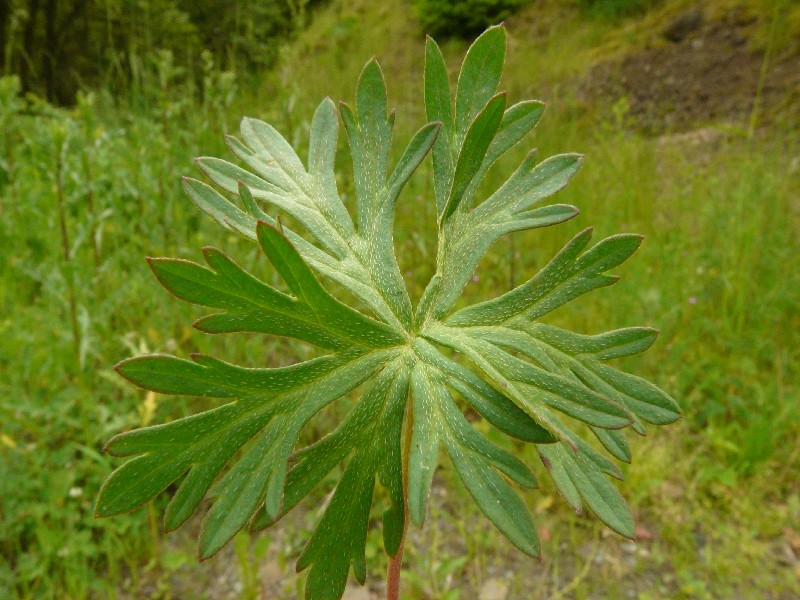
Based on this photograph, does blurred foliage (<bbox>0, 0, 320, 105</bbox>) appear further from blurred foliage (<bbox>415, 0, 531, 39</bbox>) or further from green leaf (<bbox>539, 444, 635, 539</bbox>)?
green leaf (<bbox>539, 444, 635, 539</bbox>)

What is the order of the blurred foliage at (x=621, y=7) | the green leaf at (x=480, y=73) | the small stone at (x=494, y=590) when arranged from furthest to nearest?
the blurred foliage at (x=621, y=7), the small stone at (x=494, y=590), the green leaf at (x=480, y=73)

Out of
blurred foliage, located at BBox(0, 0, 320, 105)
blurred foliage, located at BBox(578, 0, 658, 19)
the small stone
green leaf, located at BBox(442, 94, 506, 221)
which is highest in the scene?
blurred foliage, located at BBox(0, 0, 320, 105)

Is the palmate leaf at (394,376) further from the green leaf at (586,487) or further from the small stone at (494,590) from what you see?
Result: the small stone at (494,590)

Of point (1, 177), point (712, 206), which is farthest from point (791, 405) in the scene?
point (1, 177)

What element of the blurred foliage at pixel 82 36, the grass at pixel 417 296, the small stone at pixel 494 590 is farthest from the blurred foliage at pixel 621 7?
the small stone at pixel 494 590

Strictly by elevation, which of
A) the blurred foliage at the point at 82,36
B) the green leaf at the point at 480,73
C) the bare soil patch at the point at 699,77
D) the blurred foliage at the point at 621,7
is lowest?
the bare soil patch at the point at 699,77

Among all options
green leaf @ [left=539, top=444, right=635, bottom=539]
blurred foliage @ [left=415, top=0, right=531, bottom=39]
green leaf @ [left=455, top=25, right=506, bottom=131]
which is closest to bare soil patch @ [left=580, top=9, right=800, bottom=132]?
blurred foliage @ [left=415, top=0, right=531, bottom=39]

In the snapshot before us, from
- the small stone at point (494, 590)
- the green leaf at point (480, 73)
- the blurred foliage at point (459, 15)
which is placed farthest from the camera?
the blurred foliage at point (459, 15)
